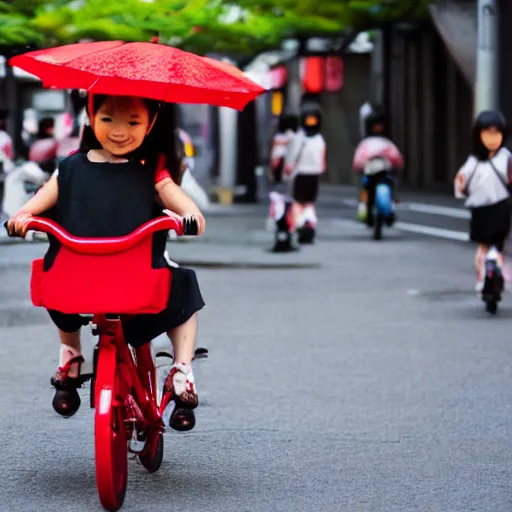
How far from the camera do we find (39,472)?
5922mm

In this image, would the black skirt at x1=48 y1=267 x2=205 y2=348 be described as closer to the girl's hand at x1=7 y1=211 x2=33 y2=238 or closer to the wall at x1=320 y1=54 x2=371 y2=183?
the girl's hand at x1=7 y1=211 x2=33 y2=238

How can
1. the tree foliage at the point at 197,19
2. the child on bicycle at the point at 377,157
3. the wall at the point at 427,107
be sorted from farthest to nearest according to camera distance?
1. the wall at the point at 427,107
2. the tree foliage at the point at 197,19
3. the child on bicycle at the point at 377,157

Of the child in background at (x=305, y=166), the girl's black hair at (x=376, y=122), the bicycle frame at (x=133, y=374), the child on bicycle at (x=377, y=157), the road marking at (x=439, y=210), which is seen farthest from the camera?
the road marking at (x=439, y=210)

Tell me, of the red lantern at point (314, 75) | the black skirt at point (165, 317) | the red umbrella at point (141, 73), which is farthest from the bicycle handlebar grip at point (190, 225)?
the red lantern at point (314, 75)

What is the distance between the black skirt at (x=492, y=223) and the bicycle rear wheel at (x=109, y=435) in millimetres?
6461

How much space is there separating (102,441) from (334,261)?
1164 cm

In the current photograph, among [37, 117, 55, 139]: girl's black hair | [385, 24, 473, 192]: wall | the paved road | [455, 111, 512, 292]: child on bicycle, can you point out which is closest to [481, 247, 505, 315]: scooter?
[455, 111, 512, 292]: child on bicycle

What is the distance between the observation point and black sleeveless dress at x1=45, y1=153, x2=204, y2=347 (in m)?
5.33

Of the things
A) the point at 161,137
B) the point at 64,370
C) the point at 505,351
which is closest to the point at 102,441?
the point at 64,370

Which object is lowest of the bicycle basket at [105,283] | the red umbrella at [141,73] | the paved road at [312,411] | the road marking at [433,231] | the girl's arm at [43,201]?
the road marking at [433,231]

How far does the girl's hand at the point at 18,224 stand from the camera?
17.0ft

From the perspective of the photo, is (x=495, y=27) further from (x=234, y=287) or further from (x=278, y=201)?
(x=234, y=287)

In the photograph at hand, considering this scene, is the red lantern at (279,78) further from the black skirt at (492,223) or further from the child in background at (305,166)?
the black skirt at (492,223)

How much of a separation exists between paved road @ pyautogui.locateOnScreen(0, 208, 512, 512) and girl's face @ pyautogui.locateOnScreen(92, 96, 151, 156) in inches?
51.1
